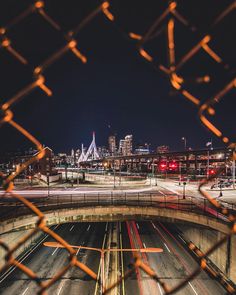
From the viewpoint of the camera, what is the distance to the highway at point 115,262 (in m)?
18.2

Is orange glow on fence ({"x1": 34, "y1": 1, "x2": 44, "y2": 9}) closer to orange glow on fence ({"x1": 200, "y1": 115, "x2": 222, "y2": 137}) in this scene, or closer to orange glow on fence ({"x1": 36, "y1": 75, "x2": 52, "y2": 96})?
orange glow on fence ({"x1": 36, "y1": 75, "x2": 52, "y2": 96})

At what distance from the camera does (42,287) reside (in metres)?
1.36

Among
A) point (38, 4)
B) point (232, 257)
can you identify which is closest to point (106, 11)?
point (38, 4)

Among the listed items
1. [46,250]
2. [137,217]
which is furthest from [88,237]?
[137,217]

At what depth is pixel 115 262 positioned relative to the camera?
21.9m

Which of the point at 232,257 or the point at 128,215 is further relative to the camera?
the point at 128,215

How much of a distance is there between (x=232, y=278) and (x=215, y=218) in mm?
5223

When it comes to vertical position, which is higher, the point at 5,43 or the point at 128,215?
the point at 5,43

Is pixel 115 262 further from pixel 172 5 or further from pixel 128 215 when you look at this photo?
pixel 172 5

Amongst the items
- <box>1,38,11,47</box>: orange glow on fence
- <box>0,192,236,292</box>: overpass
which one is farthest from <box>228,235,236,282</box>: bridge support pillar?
<box>1,38,11,47</box>: orange glow on fence

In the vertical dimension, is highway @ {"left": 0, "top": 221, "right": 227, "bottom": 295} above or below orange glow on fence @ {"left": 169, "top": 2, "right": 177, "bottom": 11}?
below

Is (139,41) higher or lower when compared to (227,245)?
higher

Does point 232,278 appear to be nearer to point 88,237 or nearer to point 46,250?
point 88,237

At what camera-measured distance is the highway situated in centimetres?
1817
